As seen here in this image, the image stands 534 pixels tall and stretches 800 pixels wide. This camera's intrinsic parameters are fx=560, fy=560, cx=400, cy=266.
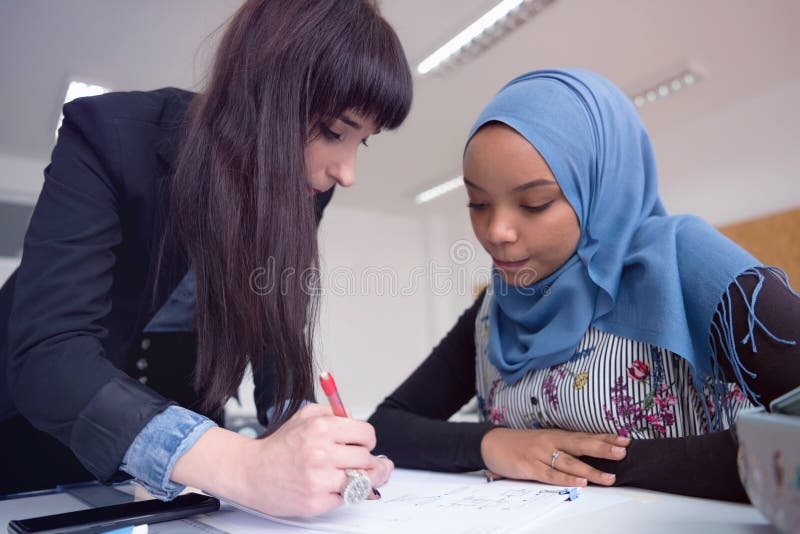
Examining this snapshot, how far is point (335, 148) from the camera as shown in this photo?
84cm

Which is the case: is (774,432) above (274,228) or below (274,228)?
below

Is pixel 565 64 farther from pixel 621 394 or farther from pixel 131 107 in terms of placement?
pixel 131 107

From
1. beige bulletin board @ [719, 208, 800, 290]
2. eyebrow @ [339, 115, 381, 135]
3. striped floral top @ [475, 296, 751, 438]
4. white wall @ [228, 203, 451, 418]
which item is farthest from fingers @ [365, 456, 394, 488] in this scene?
white wall @ [228, 203, 451, 418]

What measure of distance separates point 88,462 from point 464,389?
2.69 ft

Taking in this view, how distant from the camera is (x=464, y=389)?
1267 mm

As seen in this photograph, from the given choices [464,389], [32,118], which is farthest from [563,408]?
[32,118]

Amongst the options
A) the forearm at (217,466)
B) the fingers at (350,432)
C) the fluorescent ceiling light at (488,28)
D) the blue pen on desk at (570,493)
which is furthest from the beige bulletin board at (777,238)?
the forearm at (217,466)

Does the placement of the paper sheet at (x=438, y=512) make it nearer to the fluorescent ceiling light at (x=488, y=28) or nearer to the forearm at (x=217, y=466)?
the forearm at (x=217, y=466)

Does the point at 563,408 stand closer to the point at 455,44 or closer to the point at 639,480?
the point at 639,480

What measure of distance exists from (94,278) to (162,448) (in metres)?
0.24

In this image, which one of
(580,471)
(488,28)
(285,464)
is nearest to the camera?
(285,464)

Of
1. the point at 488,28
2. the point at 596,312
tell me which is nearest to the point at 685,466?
the point at 596,312

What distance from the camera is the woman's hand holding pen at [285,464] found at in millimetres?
540

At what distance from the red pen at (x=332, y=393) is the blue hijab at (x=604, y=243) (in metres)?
0.43
